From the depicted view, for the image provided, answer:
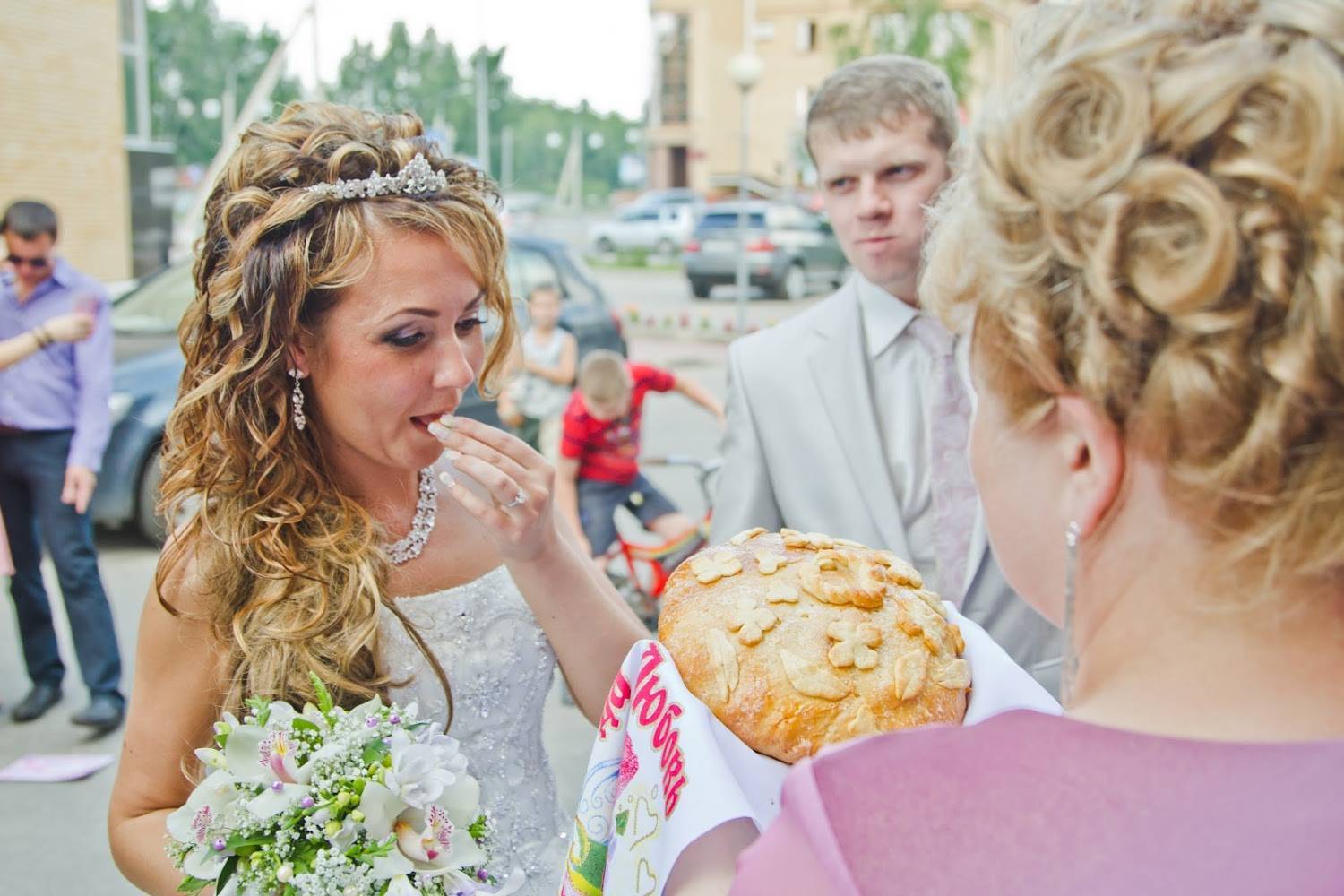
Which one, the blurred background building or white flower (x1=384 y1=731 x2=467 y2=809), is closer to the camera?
white flower (x1=384 y1=731 x2=467 y2=809)

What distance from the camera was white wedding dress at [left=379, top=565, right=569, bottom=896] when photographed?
2174mm

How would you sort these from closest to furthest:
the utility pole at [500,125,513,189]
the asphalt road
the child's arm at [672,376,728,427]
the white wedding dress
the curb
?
the white wedding dress < the asphalt road < the child's arm at [672,376,728,427] < the curb < the utility pole at [500,125,513,189]

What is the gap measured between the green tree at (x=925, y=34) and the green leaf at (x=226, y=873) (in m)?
26.7

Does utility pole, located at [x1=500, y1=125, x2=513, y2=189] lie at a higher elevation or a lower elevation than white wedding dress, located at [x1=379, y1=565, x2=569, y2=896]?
higher

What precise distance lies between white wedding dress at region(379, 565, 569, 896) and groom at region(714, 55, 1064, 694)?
27.3 inches

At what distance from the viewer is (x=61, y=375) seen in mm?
5574

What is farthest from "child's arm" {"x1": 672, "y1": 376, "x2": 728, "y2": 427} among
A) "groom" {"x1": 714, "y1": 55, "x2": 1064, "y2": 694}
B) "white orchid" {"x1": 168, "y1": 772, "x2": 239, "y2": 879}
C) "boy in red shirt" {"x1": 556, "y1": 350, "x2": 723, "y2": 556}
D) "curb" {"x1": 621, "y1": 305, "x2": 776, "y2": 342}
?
"curb" {"x1": 621, "y1": 305, "x2": 776, "y2": 342}

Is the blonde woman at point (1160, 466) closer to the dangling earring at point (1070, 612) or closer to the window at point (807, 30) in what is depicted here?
the dangling earring at point (1070, 612)

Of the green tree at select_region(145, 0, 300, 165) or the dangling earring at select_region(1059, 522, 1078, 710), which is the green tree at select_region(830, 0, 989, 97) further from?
the green tree at select_region(145, 0, 300, 165)

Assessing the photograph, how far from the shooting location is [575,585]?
6.98 ft

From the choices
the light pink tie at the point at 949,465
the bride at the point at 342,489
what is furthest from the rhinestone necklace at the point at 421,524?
the light pink tie at the point at 949,465

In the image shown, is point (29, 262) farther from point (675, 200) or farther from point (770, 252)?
point (675, 200)

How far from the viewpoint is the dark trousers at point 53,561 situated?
5.39m

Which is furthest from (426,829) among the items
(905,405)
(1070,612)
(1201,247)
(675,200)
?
(675,200)
